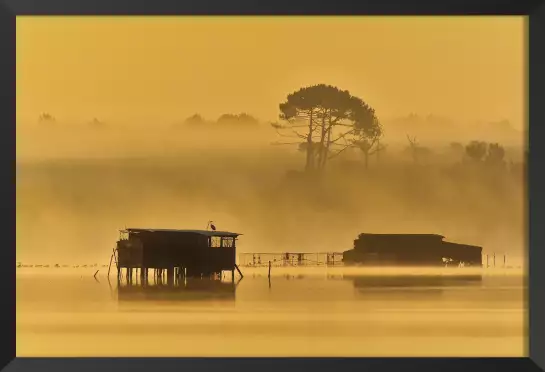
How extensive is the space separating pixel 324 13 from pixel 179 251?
1118 mm

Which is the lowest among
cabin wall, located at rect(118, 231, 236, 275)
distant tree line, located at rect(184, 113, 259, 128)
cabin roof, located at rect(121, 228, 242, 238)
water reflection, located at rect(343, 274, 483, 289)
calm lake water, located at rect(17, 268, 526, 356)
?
calm lake water, located at rect(17, 268, 526, 356)

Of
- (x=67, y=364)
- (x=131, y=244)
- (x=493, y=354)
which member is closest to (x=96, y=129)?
(x=131, y=244)

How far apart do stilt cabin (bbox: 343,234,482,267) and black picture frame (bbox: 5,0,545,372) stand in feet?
0.90

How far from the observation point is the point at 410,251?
3.22 metres

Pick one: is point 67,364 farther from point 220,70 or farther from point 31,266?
point 220,70

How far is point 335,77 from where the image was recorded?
10.5 ft

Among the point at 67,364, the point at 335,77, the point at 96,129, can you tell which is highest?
the point at 335,77

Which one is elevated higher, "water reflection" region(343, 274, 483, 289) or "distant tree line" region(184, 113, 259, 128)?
"distant tree line" region(184, 113, 259, 128)

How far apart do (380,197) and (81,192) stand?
121cm

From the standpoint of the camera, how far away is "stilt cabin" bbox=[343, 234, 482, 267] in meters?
3.20

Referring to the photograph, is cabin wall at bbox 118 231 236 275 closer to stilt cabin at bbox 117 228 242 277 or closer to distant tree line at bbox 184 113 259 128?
stilt cabin at bbox 117 228 242 277

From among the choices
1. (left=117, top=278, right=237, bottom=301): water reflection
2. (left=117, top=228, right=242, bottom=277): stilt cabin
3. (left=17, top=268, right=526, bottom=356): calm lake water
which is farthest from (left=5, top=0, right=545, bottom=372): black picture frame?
(left=117, top=228, right=242, bottom=277): stilt cabin

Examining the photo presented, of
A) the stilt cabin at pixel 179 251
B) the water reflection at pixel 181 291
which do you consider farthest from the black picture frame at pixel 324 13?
the stilt cabin at pixel 179 251

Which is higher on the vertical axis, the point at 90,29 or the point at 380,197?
the point at 90,29
